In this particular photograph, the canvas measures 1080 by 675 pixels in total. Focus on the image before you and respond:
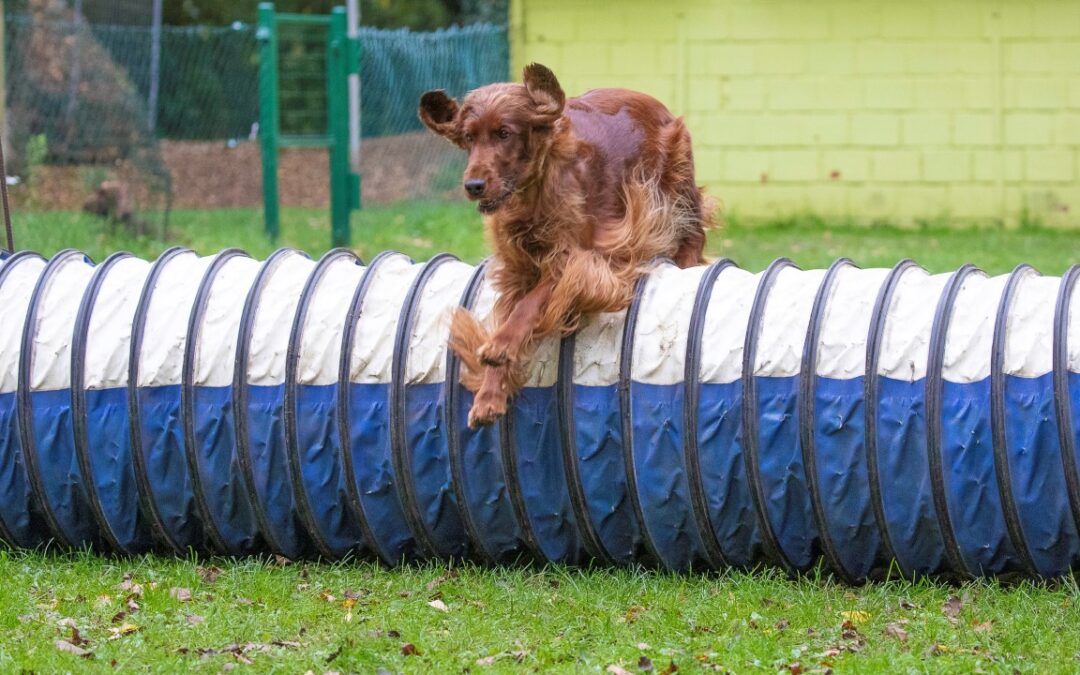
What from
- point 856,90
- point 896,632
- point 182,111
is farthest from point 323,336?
point 182,111

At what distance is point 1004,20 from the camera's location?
14.0 meters

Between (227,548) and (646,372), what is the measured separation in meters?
1.67

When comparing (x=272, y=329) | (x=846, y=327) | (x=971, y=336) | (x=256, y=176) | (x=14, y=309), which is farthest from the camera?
(x=256, y=176)

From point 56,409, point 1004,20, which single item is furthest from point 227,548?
point 1004,20

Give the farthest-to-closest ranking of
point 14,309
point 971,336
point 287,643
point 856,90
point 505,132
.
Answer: point 856,90 < point 14,309 < point 505,132 < point 971,336 < point 287,643

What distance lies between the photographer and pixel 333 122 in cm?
1202

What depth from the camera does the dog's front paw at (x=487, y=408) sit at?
4547mm

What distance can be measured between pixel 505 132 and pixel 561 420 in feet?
3.17

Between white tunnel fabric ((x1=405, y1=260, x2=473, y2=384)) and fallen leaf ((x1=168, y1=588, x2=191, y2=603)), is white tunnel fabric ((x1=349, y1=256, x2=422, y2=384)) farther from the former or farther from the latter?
fallen leaf ((x1=168, y1=588, x2=191, y2=603))

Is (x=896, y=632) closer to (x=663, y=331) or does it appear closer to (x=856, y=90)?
(x=663, y=331)

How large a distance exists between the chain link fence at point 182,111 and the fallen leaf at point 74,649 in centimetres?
808

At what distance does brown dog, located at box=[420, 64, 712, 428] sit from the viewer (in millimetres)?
4598

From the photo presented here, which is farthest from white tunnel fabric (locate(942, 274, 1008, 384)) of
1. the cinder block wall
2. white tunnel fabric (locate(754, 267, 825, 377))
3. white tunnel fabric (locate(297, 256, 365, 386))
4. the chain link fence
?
the cinder block wall

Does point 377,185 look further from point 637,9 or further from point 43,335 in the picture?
point 43,335
